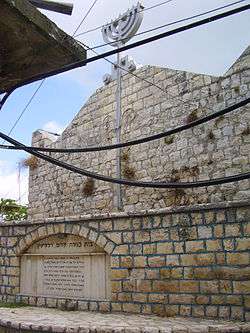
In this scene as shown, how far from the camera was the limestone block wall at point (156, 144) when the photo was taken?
7910 mm

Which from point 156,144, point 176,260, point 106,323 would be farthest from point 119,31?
point 106,323

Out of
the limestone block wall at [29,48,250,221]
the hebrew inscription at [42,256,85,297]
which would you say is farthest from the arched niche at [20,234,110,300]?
the limestone block wall at [29,48,250,221]

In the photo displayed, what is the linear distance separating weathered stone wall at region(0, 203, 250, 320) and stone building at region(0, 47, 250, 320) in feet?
0.05

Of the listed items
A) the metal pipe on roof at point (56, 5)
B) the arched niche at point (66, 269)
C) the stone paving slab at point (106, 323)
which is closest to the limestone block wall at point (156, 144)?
the arched niche at point (66, 269)

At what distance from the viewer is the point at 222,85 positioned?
→ 8.30 metres

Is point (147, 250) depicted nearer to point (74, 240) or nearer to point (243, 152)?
point (74, 240)

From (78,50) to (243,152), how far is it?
5.90 metres

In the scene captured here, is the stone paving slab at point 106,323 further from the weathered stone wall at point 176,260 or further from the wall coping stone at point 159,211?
the wall coping stone at point 159,211

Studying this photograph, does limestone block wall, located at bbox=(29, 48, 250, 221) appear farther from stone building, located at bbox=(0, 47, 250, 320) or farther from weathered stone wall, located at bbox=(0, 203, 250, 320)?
weathered stone wall, located at bbox=(0, 203, 250, 320)

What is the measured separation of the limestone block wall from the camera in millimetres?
7910

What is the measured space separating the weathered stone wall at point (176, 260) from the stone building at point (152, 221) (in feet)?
0.05

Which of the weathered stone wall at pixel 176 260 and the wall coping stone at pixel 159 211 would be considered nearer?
the weathered stone wall at pixel 176 260

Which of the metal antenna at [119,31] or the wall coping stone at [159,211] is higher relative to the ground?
the metal antenna at [119,31]

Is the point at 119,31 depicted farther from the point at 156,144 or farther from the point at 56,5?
the point at 56,5
